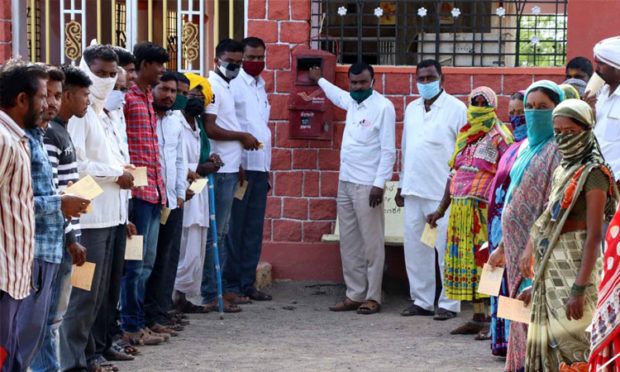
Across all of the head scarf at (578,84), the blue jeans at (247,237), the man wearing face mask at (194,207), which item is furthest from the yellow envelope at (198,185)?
the head scarf at (578,84)

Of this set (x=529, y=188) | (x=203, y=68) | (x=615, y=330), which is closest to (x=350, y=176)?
(x=203, y=68)

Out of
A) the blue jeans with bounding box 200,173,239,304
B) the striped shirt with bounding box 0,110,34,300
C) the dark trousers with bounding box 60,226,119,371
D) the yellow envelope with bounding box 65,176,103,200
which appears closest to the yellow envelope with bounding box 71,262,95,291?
the dark trousers with bounding box 60,226,119,371

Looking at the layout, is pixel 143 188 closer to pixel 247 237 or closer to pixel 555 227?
pixel 247 237

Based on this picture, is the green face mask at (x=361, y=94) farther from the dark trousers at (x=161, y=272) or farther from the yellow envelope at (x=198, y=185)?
the dark trousers at (x=161, y=272)

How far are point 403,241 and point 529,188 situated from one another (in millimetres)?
4282

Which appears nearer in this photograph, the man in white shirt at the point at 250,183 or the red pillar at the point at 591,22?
the man in white shirt at the point at 250,183

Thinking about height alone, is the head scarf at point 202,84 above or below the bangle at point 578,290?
above

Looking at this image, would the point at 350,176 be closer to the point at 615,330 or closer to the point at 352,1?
the point at 352,1

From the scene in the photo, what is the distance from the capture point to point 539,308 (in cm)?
491

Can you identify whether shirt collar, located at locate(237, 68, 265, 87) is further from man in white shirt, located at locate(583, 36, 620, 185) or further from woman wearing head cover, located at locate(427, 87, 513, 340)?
man in white shirt, located at locate(583, 36, 620, 185)

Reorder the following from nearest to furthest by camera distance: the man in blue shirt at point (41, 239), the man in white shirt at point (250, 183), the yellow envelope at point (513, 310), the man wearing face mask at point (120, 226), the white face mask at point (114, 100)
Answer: the man in blue shirt at point (41, 239) → the yellow envelope at point (513, 310) → the man wearing face mask at point (120, 226) → the white face mask at point (114, 100) → the man in white shirt at point (250, 183)

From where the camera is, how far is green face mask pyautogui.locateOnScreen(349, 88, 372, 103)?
9.10 meters

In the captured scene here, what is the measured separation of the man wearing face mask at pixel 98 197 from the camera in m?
5.71

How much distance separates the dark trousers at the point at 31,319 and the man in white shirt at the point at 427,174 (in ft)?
15.3
